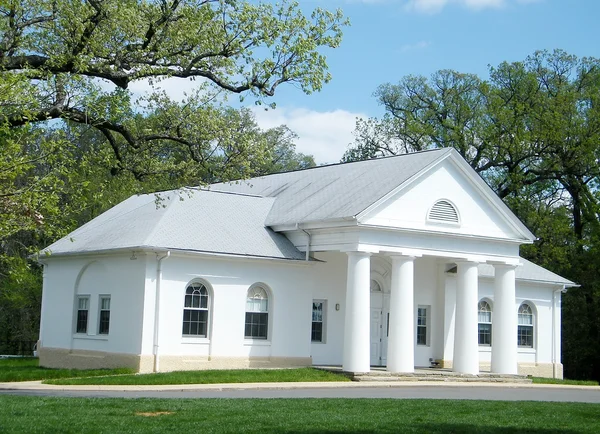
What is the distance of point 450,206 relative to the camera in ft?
108

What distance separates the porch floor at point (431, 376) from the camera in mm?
29391

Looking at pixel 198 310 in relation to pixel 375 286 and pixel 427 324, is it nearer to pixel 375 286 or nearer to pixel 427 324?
pixel 375 286

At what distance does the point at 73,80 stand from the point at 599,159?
3701cm

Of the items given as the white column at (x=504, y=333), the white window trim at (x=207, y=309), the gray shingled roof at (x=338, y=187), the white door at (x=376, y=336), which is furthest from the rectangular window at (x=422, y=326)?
the white window trim at (x=207, y=309)

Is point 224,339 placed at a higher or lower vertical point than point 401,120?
lower

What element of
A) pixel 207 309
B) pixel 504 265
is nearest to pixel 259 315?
pixel 207 309

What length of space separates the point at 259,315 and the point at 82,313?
6.47 m

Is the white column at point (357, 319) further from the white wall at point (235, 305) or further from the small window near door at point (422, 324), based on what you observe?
the small window near door at point (422, 324)

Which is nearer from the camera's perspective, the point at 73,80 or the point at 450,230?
the point at 73,80

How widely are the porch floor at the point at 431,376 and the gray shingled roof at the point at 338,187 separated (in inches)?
203

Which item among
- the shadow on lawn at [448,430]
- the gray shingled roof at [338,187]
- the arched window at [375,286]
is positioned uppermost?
the gray shingled roof at [338,187]

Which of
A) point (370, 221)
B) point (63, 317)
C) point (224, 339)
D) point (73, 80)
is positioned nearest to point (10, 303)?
point (63, 317)

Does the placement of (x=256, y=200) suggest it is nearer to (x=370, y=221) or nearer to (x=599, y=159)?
(x=370, y=221)

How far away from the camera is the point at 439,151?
→ 33594mm
